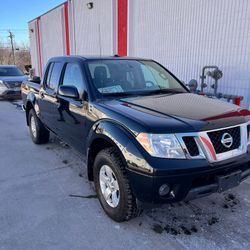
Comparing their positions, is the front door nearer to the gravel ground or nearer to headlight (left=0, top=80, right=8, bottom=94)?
the gravel ground

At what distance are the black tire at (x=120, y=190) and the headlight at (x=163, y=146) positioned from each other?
44 centimetres

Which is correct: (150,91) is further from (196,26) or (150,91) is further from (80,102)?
(196,26)

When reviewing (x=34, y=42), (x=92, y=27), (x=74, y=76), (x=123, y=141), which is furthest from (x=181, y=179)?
(x=34, y=42)

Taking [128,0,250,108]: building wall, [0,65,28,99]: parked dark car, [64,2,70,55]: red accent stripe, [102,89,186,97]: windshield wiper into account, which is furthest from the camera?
[64,2,70,55]: red accent stripe

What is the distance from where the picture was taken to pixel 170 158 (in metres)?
2.19

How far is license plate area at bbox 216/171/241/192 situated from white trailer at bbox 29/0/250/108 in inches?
173

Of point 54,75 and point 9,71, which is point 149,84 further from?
point 9,71

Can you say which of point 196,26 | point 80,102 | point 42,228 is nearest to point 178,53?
point 196,26

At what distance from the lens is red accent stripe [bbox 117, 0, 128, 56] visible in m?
10.3

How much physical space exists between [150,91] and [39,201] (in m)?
2.01

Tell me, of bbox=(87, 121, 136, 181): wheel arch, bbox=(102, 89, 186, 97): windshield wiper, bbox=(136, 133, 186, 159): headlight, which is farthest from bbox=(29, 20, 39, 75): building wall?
bbox=(136, 133, 186, 159): headlight

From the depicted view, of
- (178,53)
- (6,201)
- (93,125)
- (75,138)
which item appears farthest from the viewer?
(178,53)

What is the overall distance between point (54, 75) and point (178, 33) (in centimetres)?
508

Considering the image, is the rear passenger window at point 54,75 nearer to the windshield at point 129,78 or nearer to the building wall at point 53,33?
the windshield at point 129,78
